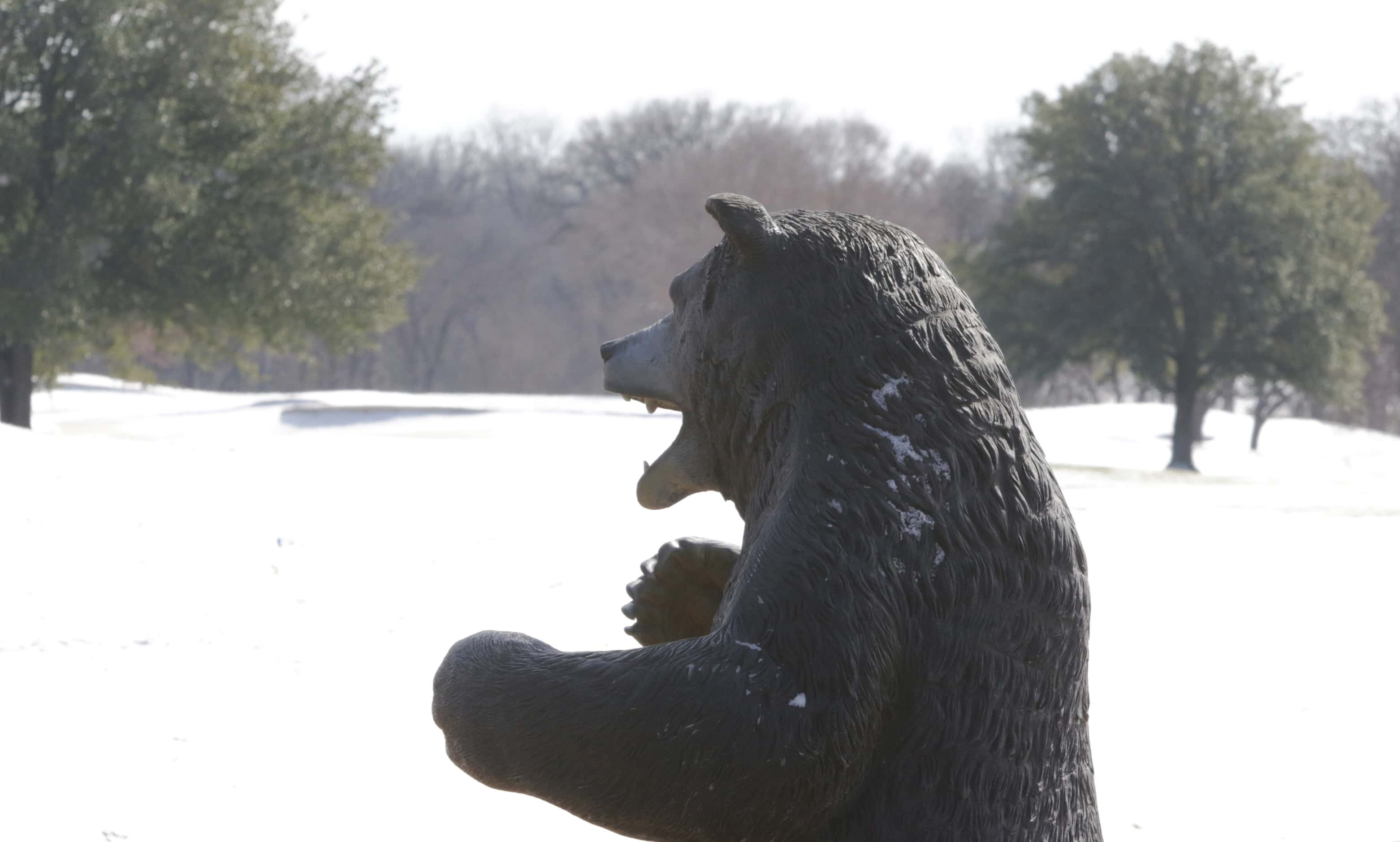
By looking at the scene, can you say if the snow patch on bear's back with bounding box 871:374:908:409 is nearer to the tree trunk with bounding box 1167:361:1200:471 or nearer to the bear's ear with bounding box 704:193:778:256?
the bear's ear with bounding box 704:193:778:256

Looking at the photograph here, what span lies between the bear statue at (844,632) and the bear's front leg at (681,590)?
0.98 ft

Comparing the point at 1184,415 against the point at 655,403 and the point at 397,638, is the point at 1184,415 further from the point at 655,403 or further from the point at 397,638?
the point at 655,403

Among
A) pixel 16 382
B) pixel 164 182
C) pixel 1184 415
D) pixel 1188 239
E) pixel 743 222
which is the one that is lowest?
pixel 16 382

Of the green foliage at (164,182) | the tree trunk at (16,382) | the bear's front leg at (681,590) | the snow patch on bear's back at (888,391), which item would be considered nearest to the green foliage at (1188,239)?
the green foliage at (164,182)

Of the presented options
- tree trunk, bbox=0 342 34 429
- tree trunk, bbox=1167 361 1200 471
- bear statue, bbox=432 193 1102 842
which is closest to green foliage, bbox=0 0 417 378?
tree trunk, bbox=0 342 34 429

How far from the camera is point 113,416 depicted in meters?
26.8

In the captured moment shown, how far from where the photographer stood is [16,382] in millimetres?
18062

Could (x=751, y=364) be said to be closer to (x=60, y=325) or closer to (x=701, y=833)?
(x=701, y=833)

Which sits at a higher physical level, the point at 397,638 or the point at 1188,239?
the point at 1188,239

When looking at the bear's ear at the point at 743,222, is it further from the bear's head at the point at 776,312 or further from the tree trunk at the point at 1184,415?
the tree trunk at the point at 1184,415

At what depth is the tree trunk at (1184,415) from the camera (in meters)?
25.1

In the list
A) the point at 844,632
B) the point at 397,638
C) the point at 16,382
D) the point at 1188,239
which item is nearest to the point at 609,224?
the point at 1188,239

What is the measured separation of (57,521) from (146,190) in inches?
462

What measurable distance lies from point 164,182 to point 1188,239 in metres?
17.8
